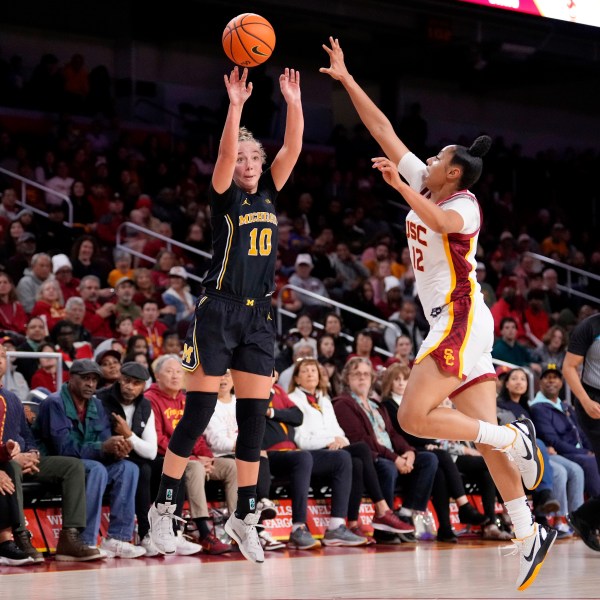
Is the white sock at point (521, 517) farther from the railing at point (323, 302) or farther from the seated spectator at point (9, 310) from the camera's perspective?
the railing at point (323, 302)

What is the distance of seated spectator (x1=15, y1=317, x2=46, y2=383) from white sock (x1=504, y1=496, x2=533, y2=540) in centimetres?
536

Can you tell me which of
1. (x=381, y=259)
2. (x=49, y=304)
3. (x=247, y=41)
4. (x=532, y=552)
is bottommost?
(x=532, y=552)

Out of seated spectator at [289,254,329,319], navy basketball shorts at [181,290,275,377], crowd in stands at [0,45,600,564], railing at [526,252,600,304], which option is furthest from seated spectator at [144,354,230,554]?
railing at [526,252,600,304]

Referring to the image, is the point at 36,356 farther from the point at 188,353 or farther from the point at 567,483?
the point at 567,483

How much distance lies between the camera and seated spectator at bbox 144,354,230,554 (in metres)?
8.98

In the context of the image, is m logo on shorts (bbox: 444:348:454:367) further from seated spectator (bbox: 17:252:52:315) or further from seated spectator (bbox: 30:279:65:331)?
seated spectator (bbox: 17:252:52:315)

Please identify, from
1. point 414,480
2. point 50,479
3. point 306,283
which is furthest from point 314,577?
point 306,283

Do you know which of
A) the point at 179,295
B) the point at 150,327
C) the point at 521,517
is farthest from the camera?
the point at 179,295

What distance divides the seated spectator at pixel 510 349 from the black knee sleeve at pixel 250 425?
26.1ft

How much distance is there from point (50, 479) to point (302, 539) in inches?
84.8

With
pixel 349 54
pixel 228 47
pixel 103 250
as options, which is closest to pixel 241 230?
pixel 228 47

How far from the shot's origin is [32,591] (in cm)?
628

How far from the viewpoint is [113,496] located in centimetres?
856

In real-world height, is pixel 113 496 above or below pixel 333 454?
below
